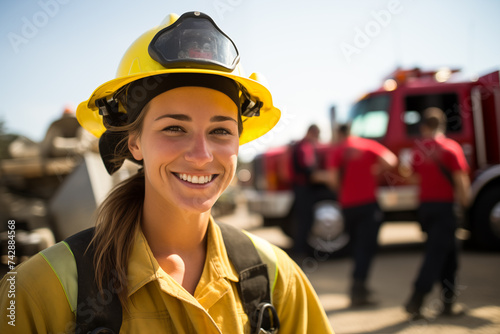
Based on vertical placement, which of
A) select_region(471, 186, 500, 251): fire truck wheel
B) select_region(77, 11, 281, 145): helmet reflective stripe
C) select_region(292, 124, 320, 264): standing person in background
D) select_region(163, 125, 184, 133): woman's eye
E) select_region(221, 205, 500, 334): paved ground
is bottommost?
select_region(221, 205, 500, 334): paved ground

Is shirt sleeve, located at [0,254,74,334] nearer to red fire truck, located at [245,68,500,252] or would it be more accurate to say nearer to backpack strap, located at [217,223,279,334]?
backpack strap, located at [217,223,279,334]

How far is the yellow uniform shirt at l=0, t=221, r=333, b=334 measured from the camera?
1190mm

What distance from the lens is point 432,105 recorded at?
7.13 metres

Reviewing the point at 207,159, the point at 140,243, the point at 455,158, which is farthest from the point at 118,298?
the point at 455,158

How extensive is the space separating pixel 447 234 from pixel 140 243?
3.80 m

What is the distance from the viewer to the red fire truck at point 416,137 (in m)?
6.77

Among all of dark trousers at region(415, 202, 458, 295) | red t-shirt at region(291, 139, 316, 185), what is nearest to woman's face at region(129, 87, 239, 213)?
dark trousers at region(415, 202, 458, 295)

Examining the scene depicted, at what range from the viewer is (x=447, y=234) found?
4.27 meters

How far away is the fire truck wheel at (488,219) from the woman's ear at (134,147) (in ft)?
22.3

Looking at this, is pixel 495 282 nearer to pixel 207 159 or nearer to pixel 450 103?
pixel 450 103

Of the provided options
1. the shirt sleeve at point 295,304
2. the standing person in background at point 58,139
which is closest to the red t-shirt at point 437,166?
the shirt sleeve at point 295,304

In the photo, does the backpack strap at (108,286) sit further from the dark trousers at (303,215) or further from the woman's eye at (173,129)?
the dark trousers at (303,215)

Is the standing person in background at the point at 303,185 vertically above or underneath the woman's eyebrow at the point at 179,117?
underneath

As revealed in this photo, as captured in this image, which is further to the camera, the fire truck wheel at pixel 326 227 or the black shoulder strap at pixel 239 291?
the fire truck wheel at pixel 326 227
